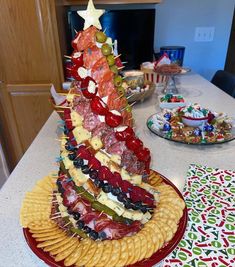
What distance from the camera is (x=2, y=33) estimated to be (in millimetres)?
1562

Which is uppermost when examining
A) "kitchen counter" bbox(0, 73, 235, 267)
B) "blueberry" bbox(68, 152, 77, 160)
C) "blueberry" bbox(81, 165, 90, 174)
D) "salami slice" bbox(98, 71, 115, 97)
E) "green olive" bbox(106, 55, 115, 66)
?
"green olive" bbox(106, 55, 115, 66)

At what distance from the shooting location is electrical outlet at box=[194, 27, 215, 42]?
2.34 m

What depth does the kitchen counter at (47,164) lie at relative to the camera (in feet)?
1.92

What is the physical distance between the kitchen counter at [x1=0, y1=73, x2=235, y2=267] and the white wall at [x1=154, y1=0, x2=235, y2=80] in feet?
4.19

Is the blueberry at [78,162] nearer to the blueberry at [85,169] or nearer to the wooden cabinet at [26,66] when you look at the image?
the blueberry at [85,169]

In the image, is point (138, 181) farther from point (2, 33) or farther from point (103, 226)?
point (2, 33)

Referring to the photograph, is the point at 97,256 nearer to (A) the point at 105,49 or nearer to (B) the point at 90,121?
(B) the point at 90,121

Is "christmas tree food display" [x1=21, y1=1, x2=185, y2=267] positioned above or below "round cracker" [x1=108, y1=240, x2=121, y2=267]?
above

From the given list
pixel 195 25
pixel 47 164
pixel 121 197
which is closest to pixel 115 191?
pixel 121 197

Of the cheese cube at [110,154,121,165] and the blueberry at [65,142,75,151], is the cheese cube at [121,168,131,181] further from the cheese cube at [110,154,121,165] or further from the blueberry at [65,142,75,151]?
the blueberry at [65,142,75,151]

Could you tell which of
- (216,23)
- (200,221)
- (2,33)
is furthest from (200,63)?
(200,221)

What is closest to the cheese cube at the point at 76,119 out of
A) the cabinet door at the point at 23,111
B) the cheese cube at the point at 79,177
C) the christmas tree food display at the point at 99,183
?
the christmas tree food display at the point at 99,183

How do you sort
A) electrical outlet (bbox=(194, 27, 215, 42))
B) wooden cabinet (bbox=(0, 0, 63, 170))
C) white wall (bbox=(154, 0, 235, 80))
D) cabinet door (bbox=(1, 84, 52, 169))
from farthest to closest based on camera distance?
electrical outlet (bbox=(194, 27, 215, 42))
white wall (bbox=(154, 0, 235, 80))
cabinet door (bbox=(1, 84, 52, 169))
wooden cabinet (bbox=(0, 0, 63, 170))

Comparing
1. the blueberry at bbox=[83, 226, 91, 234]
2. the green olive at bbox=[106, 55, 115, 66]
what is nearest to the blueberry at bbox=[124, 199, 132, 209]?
the blueberry at bbox=[83, 226, 91, 234]
